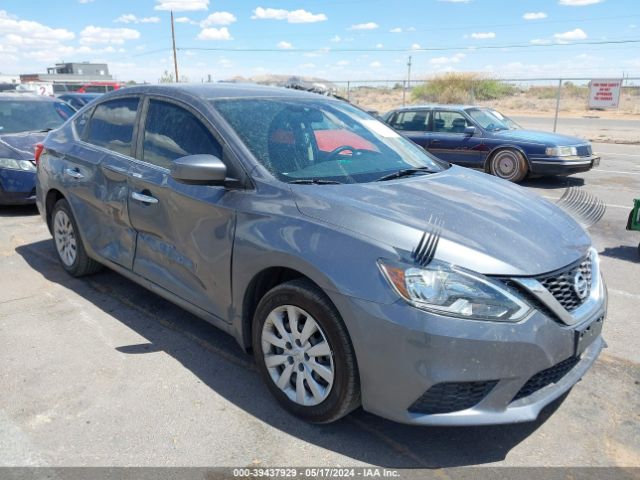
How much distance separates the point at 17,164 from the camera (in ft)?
24.1

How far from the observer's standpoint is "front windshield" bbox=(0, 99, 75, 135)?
827 cm

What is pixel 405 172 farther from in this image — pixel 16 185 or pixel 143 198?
pixel 16 185

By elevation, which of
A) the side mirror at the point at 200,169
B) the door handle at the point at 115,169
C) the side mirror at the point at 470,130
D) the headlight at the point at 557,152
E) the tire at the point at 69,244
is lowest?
the tire at the point at 69,244

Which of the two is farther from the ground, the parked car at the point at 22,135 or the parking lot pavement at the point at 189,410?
the parked car at the point at 22,135

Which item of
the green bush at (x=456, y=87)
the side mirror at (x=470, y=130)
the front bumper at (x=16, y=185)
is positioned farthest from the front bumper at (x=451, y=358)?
the green bush at (x=456, y=87)

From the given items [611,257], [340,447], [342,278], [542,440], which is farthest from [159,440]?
[611,257]

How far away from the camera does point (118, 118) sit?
435cm

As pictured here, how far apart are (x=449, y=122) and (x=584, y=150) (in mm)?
2541

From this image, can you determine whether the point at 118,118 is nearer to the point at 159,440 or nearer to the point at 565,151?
the point at 159,440

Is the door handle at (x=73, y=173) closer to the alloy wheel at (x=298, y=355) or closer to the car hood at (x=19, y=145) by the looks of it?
the alloy wheel at (x=298, y=355)

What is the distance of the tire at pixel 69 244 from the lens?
478 centimetres

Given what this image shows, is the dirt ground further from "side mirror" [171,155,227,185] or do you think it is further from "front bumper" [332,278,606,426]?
"front bumper" [332,278,606,426]

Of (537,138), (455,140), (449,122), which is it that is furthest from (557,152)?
(449,122)

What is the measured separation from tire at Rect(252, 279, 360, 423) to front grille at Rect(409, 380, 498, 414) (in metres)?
0.32
